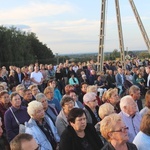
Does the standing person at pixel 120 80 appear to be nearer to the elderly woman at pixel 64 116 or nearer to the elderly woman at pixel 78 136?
the elderly woman at pixel 64 116

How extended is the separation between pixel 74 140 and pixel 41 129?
3.09ft

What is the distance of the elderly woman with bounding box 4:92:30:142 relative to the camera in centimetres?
555

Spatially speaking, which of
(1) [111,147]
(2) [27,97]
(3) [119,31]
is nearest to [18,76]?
(2) [27,97]

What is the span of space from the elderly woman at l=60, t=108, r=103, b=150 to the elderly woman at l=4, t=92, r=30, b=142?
→ 1635mm

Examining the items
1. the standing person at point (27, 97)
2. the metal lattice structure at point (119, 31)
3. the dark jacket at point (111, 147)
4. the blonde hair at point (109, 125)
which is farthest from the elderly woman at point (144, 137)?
the metal lattice structure at point (119, 31)

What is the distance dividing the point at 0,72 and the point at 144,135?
9.83 meters

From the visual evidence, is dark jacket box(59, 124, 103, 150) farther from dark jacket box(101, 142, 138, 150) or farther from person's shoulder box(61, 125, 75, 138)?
dark jacket box(101, 142, 138, 150)

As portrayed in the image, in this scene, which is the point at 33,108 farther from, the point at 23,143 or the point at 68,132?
the point at 23,143

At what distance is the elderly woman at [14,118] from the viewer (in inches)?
218

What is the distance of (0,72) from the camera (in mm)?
12656

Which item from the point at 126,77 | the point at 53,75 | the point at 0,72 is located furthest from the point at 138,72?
the point at 0,72

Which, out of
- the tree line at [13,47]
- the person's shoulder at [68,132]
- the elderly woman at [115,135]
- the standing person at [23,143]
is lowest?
the person's shoulder at [68,132]

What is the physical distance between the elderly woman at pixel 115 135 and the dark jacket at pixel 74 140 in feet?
2.18

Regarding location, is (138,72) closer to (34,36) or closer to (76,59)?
(76,59)
